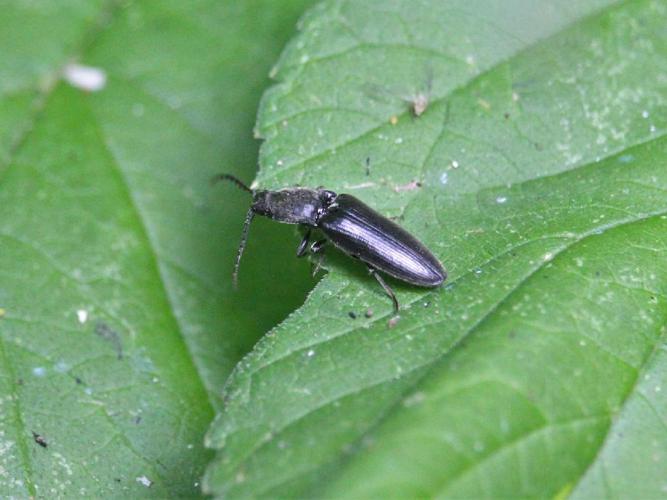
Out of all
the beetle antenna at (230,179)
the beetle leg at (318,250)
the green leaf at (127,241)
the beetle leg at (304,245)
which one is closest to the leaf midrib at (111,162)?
the green leaf at (127,241)

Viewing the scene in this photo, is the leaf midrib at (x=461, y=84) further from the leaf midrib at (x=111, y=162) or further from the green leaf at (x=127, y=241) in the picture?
the leaf midrib at (x=111, y=162)

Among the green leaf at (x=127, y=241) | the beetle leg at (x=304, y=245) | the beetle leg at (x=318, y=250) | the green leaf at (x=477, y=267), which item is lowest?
the green leaf at (x=127, y=241)

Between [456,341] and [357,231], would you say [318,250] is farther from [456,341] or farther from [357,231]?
[456,341]

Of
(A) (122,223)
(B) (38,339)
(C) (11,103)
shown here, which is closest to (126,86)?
(C) (11,103)

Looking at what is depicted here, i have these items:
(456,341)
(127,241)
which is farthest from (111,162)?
(456,341)

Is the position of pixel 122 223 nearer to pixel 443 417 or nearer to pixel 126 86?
pixel 126 86

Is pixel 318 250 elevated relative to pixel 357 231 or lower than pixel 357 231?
lower
